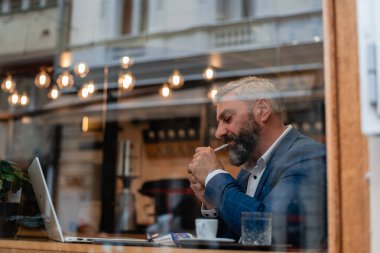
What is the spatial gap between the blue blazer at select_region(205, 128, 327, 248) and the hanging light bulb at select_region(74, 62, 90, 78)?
3606mm

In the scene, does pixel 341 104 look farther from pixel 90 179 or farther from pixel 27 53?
pixel 90 179

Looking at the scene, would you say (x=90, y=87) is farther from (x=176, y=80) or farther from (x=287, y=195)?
(x=287, y=195)

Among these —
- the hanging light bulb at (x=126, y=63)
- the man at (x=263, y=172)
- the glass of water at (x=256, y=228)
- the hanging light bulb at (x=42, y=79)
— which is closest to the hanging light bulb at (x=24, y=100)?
the hanging light bulb at (x=42, y=79)

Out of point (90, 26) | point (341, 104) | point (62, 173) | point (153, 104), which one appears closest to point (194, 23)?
point (90, 26)

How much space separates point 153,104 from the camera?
6.08m

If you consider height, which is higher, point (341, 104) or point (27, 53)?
point (27, 53)

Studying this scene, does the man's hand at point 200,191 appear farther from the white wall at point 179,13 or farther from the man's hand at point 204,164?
the white wall at point 179,13

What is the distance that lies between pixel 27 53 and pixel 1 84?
366 mm

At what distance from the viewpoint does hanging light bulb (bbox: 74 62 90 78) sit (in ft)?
16.3

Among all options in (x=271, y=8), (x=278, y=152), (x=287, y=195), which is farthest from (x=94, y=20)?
(x=287, y=195)

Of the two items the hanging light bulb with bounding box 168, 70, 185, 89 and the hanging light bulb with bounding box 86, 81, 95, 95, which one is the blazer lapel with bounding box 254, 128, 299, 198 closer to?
the hanging light bulb with bounding box 168, 70, 185, 89

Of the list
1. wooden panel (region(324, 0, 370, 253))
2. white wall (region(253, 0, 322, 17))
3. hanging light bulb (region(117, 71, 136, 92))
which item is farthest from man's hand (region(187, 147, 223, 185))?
hanging light bulb (region(117, 71, 136, 92))

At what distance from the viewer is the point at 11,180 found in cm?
181

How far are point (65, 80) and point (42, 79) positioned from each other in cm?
20
